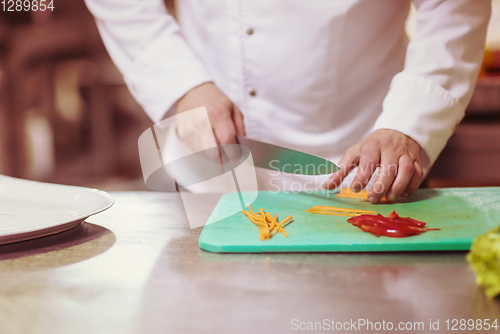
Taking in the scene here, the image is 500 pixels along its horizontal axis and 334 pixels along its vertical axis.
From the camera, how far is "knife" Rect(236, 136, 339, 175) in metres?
0.90

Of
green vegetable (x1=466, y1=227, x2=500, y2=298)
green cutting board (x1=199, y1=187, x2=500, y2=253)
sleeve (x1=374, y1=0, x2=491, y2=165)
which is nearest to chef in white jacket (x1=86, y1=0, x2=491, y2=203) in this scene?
sleeve (x1=374, y1=0, x2=491, y2=165)

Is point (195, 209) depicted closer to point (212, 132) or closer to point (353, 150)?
point (212, 132)

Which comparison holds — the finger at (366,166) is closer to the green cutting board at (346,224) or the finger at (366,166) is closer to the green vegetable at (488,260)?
the green cutting board at (346,224)

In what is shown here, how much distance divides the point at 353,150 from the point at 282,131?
0.40 meters

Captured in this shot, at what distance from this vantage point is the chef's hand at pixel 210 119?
1019mm

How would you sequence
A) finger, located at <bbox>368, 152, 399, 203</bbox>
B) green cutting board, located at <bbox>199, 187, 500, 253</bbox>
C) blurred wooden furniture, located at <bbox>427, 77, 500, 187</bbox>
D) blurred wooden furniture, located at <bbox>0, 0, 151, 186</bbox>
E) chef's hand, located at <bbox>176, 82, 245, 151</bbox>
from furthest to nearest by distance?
blurred wooden furniture, located at <bbox>0, 0, 151, 186</bbox>
blurred wooden furniture, located at <bbox>427, 77, 500, 187</bbox>
chef's hand, located at <bbox>176, 82, 245, 151</bbox>
finger, located at <bbox>368, 152, 399, 203</bbox>
green cutting board, located at <bbox>199, 187, 500, 253</bbox>

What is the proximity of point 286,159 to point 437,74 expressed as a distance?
478 mm

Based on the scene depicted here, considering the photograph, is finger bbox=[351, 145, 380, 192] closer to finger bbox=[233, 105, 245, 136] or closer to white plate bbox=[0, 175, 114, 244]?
finger bbox=[233, 105, 245, 136]

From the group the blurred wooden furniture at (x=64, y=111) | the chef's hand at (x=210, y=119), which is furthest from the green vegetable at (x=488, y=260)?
the blurred wooden furniture at (x=64, y=111)

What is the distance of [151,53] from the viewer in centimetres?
123

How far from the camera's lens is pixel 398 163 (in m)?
0.91

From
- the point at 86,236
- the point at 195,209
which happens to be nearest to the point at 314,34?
the point at 195,209

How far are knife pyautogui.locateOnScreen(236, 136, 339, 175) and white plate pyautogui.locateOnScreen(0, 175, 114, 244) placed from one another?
36 cm

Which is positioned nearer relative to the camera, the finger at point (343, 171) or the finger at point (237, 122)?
the finger at point (343, 171)
